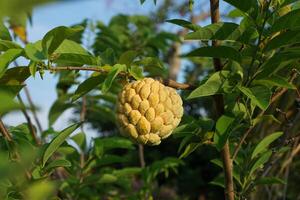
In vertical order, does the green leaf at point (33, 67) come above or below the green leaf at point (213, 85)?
above

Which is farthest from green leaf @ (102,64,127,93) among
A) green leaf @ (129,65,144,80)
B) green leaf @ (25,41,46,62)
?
green leaf @ (25,41,46,62)

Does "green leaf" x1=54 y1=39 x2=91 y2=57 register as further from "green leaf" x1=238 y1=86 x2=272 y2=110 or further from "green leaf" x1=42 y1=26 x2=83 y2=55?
"green leaf" x1=238 y1=86 x2=272 y2=110

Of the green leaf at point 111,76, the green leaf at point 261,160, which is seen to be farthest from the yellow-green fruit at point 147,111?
the green leaf at point 261,160

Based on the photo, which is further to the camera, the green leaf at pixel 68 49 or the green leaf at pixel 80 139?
the green leaf at pixel 80 139

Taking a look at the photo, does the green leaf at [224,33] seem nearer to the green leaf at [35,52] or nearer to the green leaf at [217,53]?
the green leaf at [217,53]

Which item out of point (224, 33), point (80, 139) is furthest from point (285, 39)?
point (80, 139)

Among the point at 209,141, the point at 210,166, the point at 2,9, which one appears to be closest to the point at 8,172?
the point at 2,9

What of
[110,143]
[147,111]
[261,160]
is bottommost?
[110,143]

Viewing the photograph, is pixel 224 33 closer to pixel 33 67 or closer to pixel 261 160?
pixel 33 67
